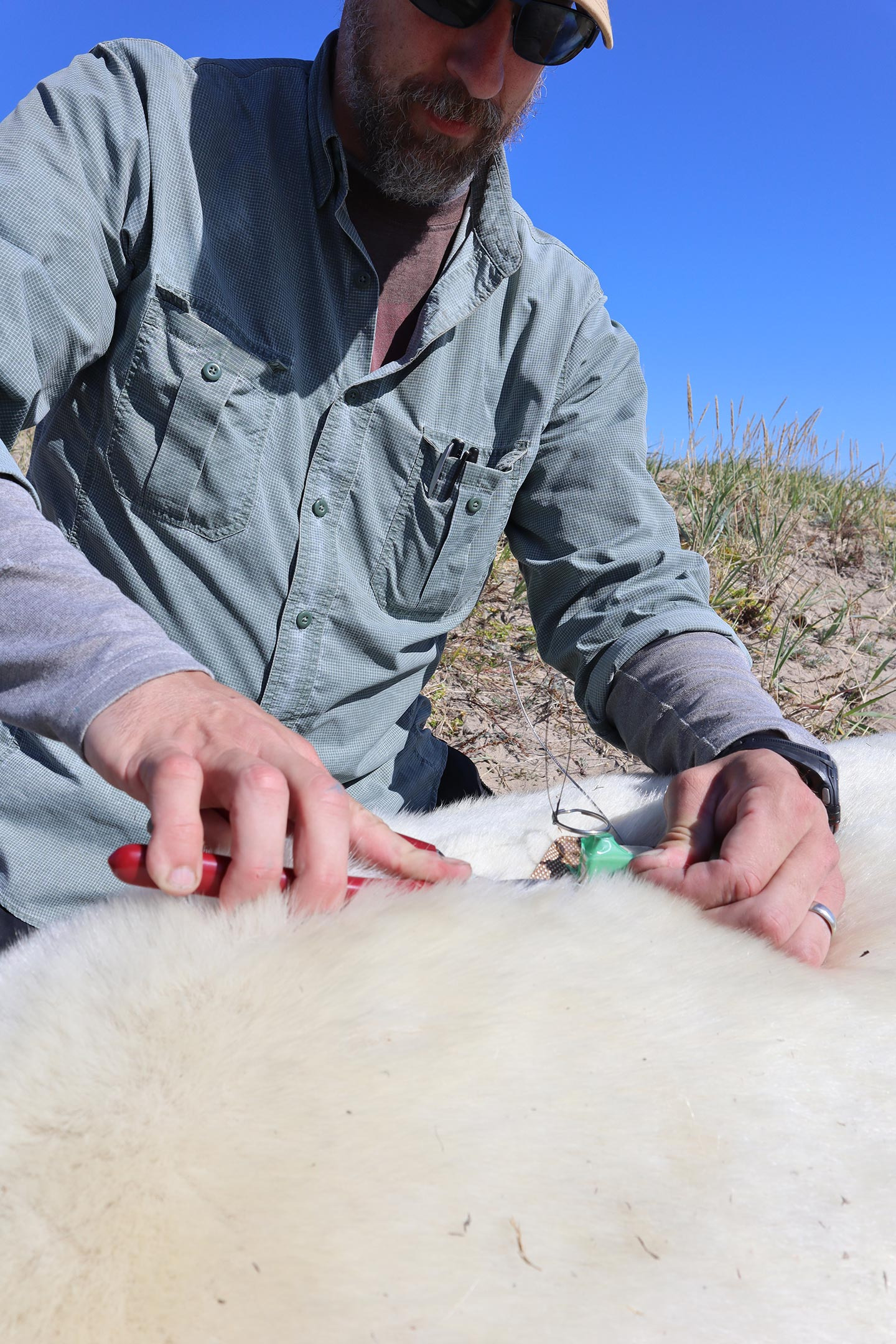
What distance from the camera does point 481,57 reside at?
5.78 feet

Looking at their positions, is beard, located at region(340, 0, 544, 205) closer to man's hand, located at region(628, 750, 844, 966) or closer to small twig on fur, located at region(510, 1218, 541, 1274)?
man's hand, located at region(628, 750, 844, 966)

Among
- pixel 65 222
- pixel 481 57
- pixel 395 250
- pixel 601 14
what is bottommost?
pixel 65 222

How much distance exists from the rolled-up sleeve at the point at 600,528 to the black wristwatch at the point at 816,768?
49cm

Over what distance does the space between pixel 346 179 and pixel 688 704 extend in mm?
1152

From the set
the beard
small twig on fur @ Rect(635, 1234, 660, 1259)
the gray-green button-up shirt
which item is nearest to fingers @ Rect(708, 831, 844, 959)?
small twig on fur @ Rect(635, 1234, 660, 1259)

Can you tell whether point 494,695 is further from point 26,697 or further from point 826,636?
point 26,697

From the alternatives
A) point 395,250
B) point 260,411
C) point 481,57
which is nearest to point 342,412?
point 260,411

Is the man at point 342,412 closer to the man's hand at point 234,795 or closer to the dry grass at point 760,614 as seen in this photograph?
the man's hand at point 234,795

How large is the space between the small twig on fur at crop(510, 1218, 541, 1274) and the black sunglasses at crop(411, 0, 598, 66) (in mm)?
1823

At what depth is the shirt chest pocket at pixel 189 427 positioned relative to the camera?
1.69 meters

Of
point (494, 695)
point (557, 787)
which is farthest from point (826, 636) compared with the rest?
point (557, 787)

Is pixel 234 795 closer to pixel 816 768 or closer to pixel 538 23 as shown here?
pixel 816 768

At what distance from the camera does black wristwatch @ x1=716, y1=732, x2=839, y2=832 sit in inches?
58.2

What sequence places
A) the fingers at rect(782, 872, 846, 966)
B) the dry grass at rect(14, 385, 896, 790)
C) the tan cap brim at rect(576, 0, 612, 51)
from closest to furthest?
the fingers at rect(782, 872, 846, 966) → the tan cap brim at rect(576, 0, 612, 51) → the dry grass at rect(14, 385, 896, 790)
